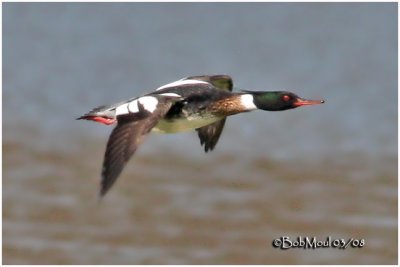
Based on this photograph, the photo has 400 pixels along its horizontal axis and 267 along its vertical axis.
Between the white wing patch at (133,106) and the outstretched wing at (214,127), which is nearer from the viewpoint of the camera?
the white wing patch at (133,106)

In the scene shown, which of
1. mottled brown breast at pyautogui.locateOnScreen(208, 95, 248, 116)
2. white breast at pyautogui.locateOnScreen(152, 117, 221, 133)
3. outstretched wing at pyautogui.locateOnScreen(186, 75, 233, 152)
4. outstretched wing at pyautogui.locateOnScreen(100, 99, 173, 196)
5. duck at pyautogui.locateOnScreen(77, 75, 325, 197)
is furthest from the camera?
outstretched wing at pyautogui.locateOnScreen(186, 75, 233, 152)

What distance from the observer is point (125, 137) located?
5801 millimetres

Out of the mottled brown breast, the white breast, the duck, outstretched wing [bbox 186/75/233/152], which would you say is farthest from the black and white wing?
outstretched wing [bbox 186/75/233/152]

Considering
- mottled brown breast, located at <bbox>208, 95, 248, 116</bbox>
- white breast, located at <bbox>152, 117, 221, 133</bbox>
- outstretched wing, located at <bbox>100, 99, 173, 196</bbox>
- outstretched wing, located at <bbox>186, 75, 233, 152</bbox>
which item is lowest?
outstretched wing, located at <bbox>100, 99, 173, 196</bbox>

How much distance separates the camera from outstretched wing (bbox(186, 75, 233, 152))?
6895 mm

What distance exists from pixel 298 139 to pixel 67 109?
2.37 m

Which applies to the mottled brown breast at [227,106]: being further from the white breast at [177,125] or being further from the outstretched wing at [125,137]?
the outstretched wing at [125,137]

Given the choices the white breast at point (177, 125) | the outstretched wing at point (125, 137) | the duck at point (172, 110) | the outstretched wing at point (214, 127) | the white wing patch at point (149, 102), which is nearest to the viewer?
the outstretched wing at point (125, 137)

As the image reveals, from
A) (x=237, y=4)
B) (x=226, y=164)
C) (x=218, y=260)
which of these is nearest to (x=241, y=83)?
(x=226, y=164)

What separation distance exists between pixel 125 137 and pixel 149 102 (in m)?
0.28

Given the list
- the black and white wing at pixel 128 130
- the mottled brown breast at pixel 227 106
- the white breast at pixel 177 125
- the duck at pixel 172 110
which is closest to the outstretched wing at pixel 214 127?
the duck at pixel 172 110

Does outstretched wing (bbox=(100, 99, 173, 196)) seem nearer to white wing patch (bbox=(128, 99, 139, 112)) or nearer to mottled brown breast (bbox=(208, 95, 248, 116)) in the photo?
white wing patch (bbox=(128, 99, 139, 112))

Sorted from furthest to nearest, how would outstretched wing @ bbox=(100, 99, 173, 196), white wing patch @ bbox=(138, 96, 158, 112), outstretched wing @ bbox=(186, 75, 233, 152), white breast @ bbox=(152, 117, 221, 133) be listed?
outstretched wing @ bbox=(186, 75, 233, 152)
white breast @ bbox=(152, 117, 221, 133)
white wing patch @ bbox=(138, 96, 158, 112)
outstretched wing @ bbox=(100, 99, 173, 196)

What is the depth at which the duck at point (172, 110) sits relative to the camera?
5.71m
